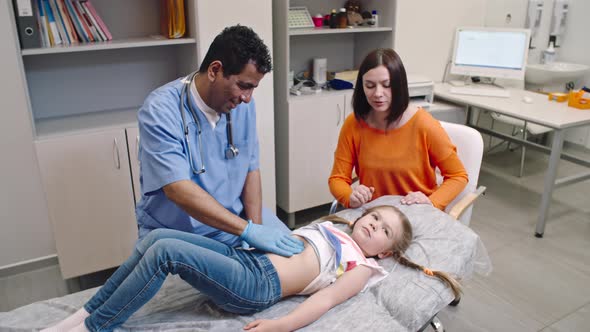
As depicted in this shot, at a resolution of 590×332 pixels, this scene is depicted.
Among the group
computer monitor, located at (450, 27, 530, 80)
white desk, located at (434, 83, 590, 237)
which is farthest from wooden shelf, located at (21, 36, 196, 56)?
computer monitor, located at (450, 27, 530, 80)

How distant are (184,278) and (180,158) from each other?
1.35 feet

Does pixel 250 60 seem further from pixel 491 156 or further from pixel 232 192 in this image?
pixel 491 156

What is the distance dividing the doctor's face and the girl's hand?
70 cm

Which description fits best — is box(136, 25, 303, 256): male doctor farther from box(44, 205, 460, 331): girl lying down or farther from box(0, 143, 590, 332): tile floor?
box(0, 143, 590, 332): tile floor

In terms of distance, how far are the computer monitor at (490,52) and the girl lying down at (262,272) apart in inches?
92.6

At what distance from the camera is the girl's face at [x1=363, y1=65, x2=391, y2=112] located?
182 cm

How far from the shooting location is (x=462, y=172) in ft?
6.32

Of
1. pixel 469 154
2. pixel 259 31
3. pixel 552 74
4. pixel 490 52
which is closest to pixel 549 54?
pixel 552 74

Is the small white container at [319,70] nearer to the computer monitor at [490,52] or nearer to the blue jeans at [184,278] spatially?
the computer monitor at [490,52]

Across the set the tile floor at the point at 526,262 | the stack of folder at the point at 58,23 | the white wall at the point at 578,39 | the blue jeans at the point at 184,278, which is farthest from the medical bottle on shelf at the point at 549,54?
the blue jeans at the point at 184,278

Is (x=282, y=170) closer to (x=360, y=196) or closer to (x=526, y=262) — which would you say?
(x=360, y=196)

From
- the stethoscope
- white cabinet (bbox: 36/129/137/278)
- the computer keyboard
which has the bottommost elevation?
white cabinet (bbox: 36/129/137/278)

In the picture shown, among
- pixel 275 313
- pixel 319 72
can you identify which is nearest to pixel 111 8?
pixel 319 72

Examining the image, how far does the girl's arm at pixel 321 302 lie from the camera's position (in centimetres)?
131
